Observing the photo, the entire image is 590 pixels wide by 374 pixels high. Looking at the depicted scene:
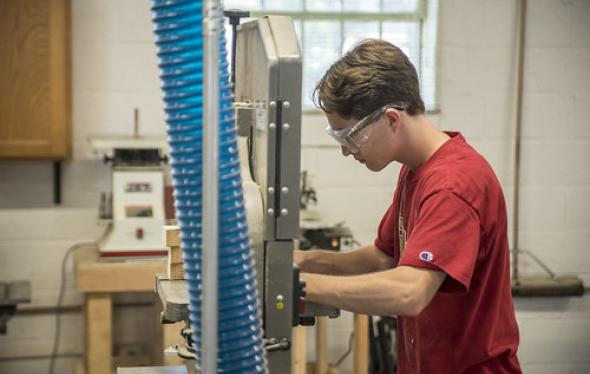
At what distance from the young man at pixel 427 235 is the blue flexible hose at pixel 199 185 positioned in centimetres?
25

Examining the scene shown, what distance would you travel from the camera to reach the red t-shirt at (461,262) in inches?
60.7

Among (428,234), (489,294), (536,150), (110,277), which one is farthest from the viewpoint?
(536,150)

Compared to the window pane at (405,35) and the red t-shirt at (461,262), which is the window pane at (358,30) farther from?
the red t-shirt at (461,262)

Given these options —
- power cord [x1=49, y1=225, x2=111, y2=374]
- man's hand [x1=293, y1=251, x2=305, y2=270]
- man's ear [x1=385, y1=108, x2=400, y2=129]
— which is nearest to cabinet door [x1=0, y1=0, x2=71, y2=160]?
power cord [x1=49, y1=225, x2=111, y2=374]

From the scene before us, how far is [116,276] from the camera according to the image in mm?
2902

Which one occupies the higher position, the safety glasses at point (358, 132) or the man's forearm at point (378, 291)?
the safety glasses at point (358, 132)

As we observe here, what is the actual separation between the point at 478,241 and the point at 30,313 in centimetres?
237

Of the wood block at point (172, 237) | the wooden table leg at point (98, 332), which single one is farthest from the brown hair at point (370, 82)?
the wooden table leg at point (98, 332)

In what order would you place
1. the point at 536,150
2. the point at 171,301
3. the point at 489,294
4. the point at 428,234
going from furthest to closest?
the point at 536,150 < the point at 489,294 < the point at 428,234 < the point at 171,301

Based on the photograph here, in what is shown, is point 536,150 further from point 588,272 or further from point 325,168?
point 325,168

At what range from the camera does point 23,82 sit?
302cm

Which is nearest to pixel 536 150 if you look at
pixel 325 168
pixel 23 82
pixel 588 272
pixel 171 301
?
pixel 588 272

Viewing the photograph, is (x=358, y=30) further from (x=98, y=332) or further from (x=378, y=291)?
(x=378, y=291)

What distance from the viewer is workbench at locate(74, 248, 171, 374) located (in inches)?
114
